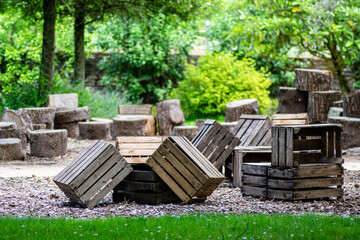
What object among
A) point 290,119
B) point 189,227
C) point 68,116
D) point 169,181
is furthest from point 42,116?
point 189,227

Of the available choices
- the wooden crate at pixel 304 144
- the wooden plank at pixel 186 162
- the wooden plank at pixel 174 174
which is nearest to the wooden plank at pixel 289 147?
the wooden crate at pixel 304 144

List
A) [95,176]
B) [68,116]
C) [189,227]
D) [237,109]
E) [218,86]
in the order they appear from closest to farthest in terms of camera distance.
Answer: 1. [189,227]
2. [95,176]
3. [68,116]
4. [237,109]
5. [218,86]

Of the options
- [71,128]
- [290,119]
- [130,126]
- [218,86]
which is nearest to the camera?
[290,119]

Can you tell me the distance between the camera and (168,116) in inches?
592

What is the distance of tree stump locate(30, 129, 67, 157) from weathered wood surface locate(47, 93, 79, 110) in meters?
3.50

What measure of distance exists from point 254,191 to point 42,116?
7822mm

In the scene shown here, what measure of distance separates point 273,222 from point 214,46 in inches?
734

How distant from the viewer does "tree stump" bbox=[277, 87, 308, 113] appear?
49.0 ft

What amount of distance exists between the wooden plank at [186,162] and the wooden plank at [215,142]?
1.46 metres

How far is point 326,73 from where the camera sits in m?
14.7

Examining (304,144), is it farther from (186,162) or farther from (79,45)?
(79,45)

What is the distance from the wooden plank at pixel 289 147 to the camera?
6574 millimetres

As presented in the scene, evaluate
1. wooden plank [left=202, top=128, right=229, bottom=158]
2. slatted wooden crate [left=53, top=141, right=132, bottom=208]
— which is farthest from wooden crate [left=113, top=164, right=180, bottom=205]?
wooden plank [left=202, top=128, right=229, bottom=158]

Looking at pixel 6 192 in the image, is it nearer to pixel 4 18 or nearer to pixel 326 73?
pixel 326 73
